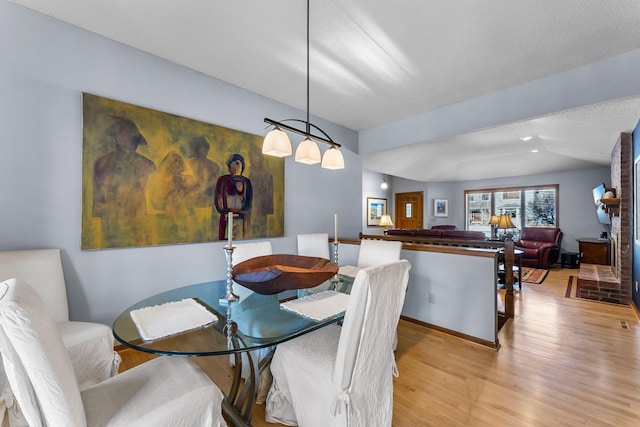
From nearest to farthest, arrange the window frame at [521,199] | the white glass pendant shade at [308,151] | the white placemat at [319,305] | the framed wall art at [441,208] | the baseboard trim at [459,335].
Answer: the white placemat at [319,305]
the white glass pendant shade at [308,151]
the baseboard trim at [459,335]
the window frame at [521,199]
the framed wall art at [441,208]

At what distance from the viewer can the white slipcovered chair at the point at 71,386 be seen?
0.79 meters

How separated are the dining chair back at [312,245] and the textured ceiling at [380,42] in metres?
1.73

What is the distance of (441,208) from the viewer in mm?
8242

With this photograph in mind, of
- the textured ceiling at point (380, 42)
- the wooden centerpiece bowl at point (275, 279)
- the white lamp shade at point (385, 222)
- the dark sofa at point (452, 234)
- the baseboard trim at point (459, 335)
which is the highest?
the textured ceiling at point (380, 42)

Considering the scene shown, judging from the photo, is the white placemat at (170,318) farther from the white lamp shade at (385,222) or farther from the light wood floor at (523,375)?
the white lamp shade at (385,222)

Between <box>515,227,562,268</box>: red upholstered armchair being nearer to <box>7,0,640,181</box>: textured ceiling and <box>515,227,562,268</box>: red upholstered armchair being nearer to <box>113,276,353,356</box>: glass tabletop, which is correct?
<box>7,0,640,181</box>: textured ceiling

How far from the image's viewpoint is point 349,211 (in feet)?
14.7

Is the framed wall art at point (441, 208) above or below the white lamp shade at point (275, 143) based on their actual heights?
below

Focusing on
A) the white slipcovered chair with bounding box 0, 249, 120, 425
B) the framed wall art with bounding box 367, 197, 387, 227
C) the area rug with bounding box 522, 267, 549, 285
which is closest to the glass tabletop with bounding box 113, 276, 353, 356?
the white slipcovered chair with bounding box 0, 249, 120, 425

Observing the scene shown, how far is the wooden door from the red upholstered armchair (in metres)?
2.59

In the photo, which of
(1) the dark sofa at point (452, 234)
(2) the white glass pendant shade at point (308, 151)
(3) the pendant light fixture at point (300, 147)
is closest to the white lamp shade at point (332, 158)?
(3) the pendant light fixture at point (300, 147)

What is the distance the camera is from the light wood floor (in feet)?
5.33

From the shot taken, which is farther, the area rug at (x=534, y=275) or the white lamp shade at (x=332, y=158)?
the area rug at (x=534, y=275)

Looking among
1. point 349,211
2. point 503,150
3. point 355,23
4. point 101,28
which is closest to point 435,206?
point 503,150
